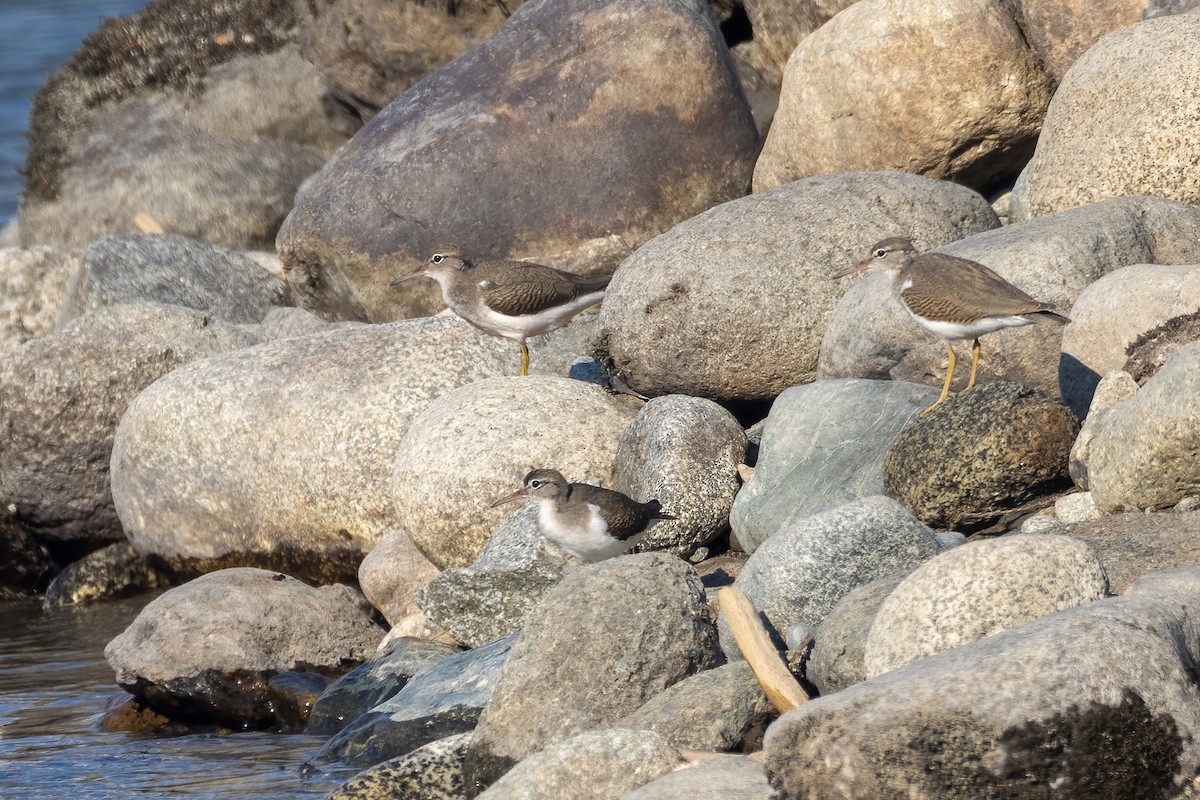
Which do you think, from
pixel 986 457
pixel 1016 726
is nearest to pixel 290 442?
pixel 986 457

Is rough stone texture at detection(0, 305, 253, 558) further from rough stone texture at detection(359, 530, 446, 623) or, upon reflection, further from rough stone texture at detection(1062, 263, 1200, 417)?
rough stone texture at detection(1062, 263, 1200, 417)

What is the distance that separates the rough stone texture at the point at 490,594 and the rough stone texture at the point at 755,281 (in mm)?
2471

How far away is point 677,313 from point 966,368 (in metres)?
2.22

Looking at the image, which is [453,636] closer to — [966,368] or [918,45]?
[966,368]

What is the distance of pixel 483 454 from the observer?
1070 cm

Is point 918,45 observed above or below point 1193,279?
above

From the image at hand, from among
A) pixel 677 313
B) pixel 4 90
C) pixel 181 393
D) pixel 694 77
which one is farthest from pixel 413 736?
pixel 4 90

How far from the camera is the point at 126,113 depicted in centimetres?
2205

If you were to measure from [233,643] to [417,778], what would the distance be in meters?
2.93

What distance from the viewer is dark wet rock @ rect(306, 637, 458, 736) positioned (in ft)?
A: 30.8

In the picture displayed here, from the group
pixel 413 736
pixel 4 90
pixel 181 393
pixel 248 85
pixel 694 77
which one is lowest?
pixel 413 736

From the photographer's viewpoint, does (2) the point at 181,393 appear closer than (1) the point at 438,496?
No

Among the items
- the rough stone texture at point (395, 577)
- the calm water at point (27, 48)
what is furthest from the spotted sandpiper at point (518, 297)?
the calm water at point (27, 48)

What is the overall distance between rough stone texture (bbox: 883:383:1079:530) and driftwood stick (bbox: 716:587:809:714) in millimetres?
1922
